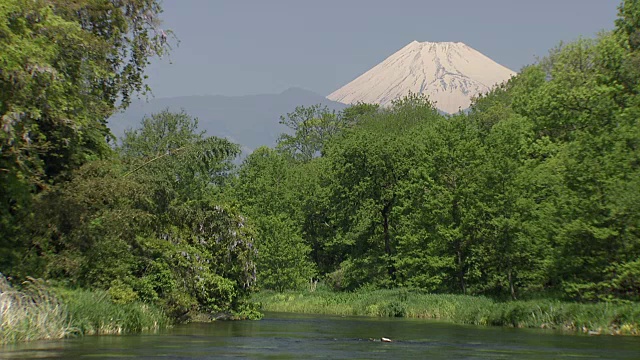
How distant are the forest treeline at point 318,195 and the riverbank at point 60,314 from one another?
124cm

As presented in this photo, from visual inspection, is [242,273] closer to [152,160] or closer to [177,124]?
[152,160]

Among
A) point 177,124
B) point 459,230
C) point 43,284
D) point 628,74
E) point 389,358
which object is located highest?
point 177,124

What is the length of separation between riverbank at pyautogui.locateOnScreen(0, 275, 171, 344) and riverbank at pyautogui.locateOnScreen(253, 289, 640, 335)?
13.8 meters

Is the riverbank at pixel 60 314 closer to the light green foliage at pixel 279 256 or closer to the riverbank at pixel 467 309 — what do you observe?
the riverbank at pixel 467 309

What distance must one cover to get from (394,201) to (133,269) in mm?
40709

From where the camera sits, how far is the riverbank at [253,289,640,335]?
39.4 meters

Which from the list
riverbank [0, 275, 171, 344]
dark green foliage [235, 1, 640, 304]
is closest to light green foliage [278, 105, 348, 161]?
dark green foliage [235, 1, 640, 304]

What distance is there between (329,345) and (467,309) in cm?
2182

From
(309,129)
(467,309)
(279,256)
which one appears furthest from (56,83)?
(309,129)

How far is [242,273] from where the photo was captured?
44.5 metres

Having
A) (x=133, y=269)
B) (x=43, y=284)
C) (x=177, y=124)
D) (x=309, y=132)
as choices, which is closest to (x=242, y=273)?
(x=133, y=269)

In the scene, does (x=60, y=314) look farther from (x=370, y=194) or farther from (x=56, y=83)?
(x=370, y=194)

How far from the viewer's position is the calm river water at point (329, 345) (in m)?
25.5

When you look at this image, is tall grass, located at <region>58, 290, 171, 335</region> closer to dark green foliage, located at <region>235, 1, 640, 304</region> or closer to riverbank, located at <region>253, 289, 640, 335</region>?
riverbank, located at <region>253, 289, 640, 335</region>
